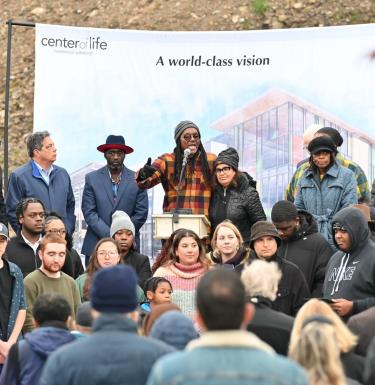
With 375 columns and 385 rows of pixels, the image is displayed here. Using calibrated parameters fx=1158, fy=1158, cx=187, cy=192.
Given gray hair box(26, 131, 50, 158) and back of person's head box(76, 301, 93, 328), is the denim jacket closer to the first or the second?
back of person's head box(76, 301, 93, 328)

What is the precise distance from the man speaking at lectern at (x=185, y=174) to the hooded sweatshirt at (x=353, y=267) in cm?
189

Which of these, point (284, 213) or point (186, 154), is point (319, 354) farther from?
point (186, 154)

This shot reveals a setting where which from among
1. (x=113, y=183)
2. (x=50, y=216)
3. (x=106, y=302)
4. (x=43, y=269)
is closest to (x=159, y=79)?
(x=113, y=183)

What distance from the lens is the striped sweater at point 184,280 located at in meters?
8.53

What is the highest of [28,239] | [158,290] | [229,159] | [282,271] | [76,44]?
[76,44]

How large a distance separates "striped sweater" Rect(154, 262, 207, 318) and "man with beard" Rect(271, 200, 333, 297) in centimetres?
72

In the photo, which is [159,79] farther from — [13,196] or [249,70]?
[13,196]

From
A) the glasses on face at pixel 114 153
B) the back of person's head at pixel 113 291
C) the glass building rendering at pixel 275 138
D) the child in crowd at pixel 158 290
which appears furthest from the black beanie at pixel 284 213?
the back of person's head at pixel 113 291

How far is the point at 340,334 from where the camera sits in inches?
217

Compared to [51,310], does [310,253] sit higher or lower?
higher

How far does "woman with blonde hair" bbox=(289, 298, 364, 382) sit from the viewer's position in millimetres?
5434

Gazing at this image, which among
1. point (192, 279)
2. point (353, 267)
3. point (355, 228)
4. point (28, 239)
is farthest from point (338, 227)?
point (28, 239)

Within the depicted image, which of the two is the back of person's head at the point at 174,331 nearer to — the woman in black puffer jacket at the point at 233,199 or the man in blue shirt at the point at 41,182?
the woman in black puffer jacket at the point at 233,199

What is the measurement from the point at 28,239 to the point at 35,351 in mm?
3702
